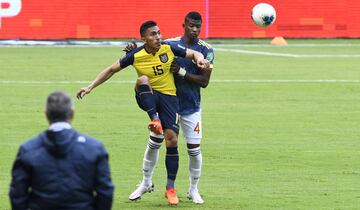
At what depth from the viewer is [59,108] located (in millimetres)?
7426

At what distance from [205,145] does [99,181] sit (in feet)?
36.0

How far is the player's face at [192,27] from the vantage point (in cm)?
1306

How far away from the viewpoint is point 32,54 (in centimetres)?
3578

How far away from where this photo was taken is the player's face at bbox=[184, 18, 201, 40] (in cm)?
1306

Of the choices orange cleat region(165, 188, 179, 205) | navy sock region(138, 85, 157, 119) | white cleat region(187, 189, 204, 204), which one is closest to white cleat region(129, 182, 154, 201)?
orange cleat region(165, 188, 179, 205)

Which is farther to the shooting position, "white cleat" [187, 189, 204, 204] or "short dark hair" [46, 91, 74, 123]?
"white cleat" [187, 189, 204, 204]

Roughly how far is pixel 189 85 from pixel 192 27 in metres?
0.74

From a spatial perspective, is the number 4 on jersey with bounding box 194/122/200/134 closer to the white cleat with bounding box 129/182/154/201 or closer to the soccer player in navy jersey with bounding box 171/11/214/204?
the soccer player in navy jersey with bounding box 171/11/214/204

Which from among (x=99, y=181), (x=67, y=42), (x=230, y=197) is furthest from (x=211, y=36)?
(x=99, y=181)

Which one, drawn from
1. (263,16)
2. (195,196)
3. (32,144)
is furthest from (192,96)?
(263,16)

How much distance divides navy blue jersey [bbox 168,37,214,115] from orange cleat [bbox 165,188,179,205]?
96cm

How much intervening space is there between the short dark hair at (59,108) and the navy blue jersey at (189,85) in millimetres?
5834

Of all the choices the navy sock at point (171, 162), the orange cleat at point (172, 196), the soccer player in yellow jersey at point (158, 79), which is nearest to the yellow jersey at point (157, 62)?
the soccer player in yellow jersey at point (158, 79)

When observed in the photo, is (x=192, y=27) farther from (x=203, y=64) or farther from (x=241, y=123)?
(x=241, y=123)
